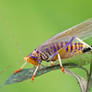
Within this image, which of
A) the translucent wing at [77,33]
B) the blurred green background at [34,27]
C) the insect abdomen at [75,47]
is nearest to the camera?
the translucent wing at [77,33]

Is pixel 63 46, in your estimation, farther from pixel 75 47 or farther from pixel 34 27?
pixel 34 27

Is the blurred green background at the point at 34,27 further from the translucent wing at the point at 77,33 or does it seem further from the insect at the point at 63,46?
the translucent wing at the point at 77,33

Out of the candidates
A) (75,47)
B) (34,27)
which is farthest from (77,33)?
(34,27)

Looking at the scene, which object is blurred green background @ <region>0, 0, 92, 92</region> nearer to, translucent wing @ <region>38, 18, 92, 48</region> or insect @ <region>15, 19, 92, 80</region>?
insect @ <region>15, 19, 92, 80</region>

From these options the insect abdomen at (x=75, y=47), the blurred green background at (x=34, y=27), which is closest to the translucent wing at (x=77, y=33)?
the insect abdomen at (x=75, y=47)

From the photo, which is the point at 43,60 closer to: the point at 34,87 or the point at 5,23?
the point at 34,87

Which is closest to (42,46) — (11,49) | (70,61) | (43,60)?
(43,60)
